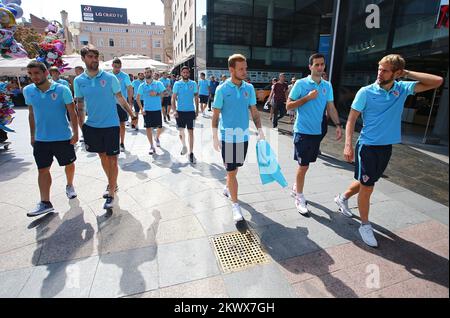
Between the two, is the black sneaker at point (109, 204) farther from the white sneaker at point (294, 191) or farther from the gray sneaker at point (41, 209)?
the white sneaker at point (294, 191)

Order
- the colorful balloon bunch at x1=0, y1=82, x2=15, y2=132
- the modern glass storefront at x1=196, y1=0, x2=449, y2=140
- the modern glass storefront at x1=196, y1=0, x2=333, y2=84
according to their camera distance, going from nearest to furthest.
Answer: the colorful balloon bunch at x1=0, y1=82, x2=15, y2=132 → the modern glass storefront at x1=196, y1=0, x2=449, y2=140 → the modern glass storefront at x1=196, y1=0, x2=333, y2=84

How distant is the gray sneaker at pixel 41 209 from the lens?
3387 millimetres

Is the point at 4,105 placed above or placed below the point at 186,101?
below

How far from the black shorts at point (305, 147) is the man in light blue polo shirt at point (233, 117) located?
1.87 feet

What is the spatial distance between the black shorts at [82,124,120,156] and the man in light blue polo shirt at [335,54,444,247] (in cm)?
307

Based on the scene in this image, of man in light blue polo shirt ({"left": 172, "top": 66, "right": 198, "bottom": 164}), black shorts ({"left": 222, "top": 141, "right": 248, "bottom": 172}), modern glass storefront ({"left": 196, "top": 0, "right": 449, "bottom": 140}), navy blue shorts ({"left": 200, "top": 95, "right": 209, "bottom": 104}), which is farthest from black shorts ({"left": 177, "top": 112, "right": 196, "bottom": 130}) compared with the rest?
modern glass storefront ({"left": 196, "top": 0, "right": 449, "bottom": 140})

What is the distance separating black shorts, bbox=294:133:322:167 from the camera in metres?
3.56

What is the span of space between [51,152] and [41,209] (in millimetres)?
765

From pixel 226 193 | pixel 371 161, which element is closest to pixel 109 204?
pixel 226 193

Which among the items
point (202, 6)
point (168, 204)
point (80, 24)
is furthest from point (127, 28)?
point (168, 204)

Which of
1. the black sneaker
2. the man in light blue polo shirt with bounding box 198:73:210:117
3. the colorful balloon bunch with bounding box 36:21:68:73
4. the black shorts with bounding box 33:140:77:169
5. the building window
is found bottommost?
the black sneaker

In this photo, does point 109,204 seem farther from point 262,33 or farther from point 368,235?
point 262,33

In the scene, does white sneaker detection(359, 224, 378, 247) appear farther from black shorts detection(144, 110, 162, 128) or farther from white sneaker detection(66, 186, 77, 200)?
black shorts detection(144, 110, 162, 128)

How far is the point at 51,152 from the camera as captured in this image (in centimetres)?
359
